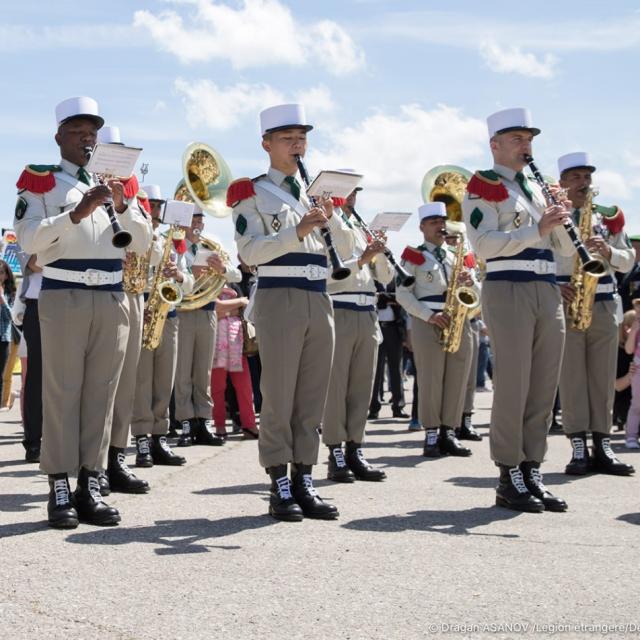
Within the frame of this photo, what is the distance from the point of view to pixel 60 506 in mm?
5918

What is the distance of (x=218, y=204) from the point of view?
10.7 metres

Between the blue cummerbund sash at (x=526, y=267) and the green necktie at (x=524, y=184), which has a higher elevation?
the green necktie at (x=524, y=184)

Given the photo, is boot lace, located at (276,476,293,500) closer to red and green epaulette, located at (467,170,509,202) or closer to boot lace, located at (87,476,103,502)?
boot lace, located at (87,476,103,502)

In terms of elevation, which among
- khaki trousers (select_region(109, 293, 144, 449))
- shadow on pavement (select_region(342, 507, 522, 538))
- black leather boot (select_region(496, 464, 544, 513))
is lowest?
shadow on pavement (select_region(342, 507, 522, 538))

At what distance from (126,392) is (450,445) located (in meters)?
3.64

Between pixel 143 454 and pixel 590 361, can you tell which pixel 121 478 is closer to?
pixel 143 454

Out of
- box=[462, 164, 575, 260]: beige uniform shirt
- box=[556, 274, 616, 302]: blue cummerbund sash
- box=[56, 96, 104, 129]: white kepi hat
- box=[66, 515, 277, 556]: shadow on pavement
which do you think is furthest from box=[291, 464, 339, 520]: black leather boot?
box=[556, 274, 616, 302]: blue cummerbund sash

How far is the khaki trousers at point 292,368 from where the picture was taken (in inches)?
250

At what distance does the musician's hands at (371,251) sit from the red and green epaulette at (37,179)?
2713mm

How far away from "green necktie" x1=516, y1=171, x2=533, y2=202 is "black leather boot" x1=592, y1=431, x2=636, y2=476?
8.15ft

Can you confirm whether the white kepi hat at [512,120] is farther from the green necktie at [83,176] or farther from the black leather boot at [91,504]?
the black leather boot at [91,504]

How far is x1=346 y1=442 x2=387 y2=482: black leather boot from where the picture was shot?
316 inches

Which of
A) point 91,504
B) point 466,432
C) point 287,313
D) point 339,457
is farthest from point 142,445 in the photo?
point 466,432

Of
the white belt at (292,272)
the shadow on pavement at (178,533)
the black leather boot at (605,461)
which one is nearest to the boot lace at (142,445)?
the shadow on pavement at (178,533)
